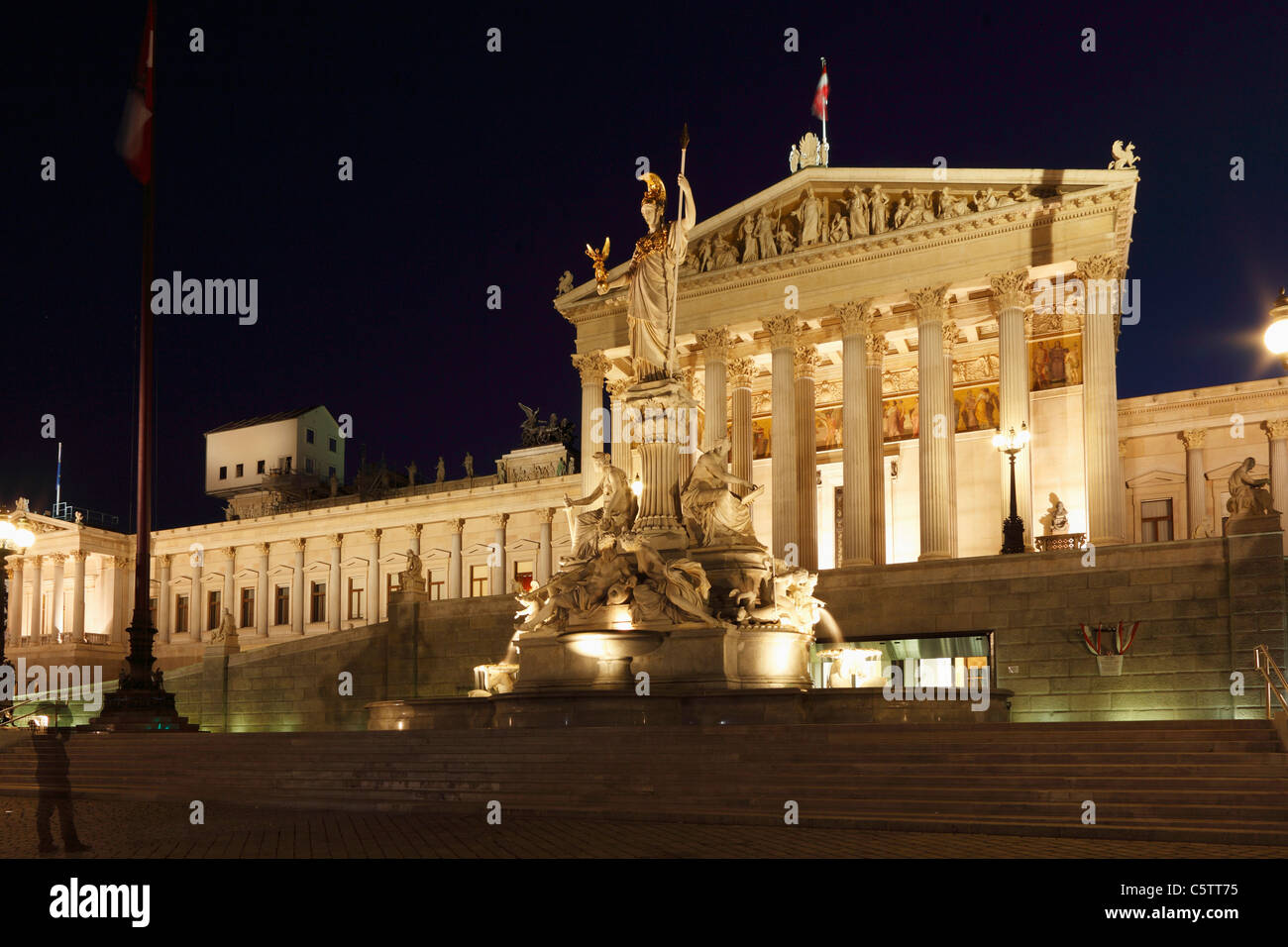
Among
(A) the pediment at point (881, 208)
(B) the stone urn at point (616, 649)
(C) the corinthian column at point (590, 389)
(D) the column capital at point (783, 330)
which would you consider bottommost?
(B) the stone urn at point (616, 649)

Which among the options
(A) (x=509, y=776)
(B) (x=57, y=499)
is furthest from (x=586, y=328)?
(B) (x=57, y=499)

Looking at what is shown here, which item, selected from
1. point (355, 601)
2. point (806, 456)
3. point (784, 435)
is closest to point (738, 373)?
point (784, 435)

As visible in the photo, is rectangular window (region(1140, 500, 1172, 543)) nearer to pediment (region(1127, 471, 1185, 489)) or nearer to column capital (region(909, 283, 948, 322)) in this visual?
pediment (region(1127, 471, 1185, 489))

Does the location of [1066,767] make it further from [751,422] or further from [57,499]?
[57,499]

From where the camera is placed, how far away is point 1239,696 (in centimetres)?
2647

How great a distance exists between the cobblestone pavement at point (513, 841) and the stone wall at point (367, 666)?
20.1 meters

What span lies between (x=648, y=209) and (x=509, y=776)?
11932 millimetres

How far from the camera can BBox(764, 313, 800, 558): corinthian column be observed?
135ft

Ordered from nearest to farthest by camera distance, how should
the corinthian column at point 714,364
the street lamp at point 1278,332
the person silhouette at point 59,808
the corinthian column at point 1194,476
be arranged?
the street lamp at point 1278,332
the person silhouette at point 59,808
the corinthian column at point 714,364
the corinthian column at point 1194,476

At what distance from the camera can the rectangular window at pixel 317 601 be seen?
219 ft

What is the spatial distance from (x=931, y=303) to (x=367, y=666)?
68.5ft

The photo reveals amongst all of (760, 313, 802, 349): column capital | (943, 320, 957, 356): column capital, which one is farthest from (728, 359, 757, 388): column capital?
(943, 320, 957, 356): column capital

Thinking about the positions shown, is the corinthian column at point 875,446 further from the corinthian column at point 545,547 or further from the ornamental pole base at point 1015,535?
the corinthian column at point 545,547

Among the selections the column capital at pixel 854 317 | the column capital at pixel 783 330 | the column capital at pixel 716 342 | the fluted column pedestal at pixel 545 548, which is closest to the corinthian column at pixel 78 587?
the fluted column pedestal at pixel 545 548
